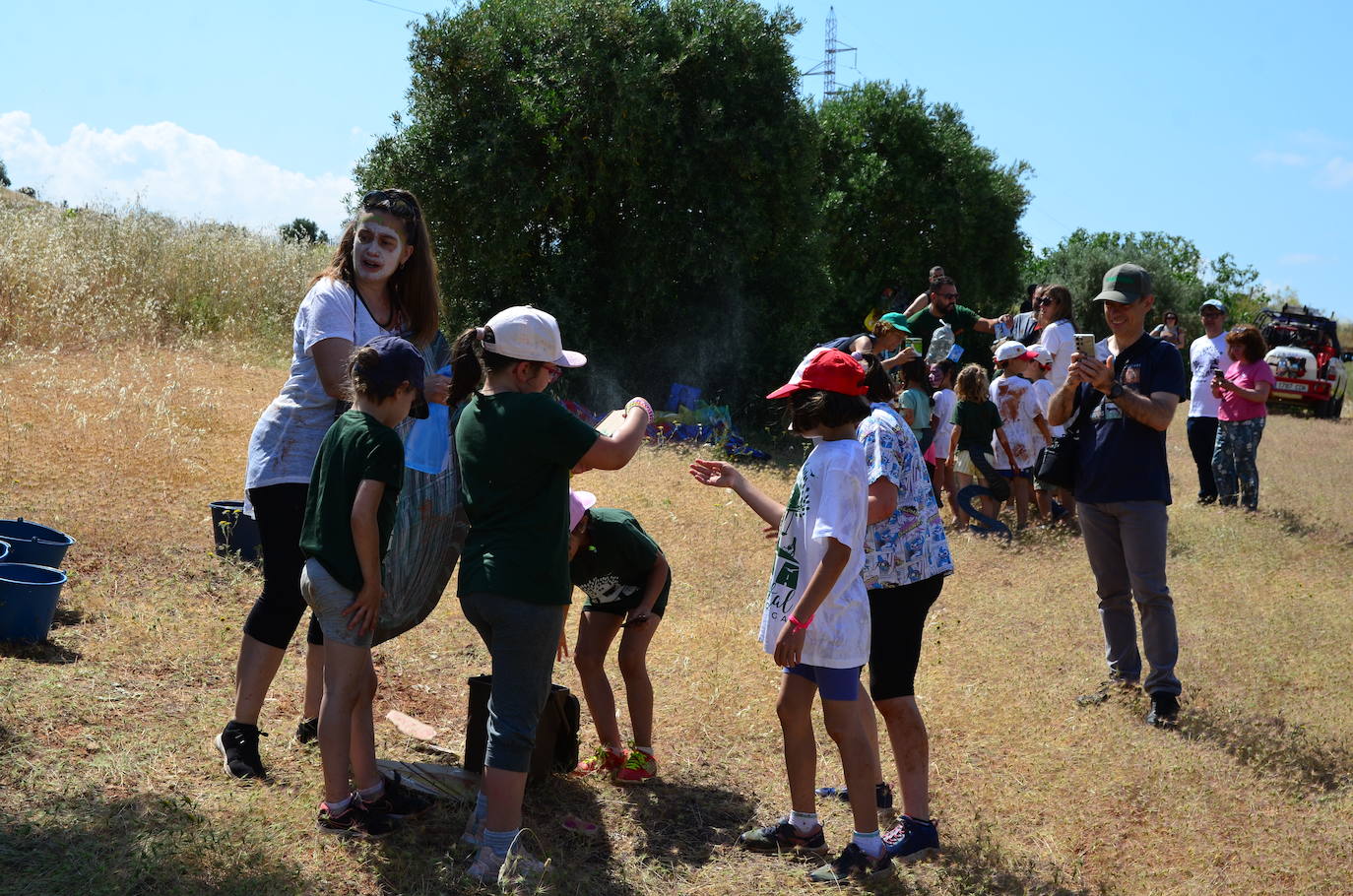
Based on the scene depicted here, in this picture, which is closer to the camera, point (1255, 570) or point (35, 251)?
point (1255, 570)

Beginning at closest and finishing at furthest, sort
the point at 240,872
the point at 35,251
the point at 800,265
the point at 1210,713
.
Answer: the point at 240,872 → the point at 1210,713 → the point at 35,251 → the point at 800,265

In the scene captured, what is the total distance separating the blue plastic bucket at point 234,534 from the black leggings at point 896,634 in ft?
14.4

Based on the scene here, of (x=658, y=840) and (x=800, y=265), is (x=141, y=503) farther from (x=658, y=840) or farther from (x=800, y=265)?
(x=800, y=265)

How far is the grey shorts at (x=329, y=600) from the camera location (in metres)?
3.48

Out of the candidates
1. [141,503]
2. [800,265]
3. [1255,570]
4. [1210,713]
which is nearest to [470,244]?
[800,265]

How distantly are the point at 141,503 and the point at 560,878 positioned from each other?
552cm

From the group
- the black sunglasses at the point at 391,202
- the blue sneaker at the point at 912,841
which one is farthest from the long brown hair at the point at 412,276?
the blue sneaker at the point at 912,841

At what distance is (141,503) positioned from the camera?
777 centimetres

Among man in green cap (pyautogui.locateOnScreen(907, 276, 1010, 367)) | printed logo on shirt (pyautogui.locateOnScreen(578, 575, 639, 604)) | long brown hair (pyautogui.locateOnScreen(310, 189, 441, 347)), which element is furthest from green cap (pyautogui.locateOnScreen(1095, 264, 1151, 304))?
man in green cap (pyautogui.locateOnScreen(907, 276, 1010, 367))

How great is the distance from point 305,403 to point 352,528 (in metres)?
0.76

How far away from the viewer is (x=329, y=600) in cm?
348

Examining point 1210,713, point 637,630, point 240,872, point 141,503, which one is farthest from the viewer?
point 141,503

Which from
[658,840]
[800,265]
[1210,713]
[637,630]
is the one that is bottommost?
[658,840]

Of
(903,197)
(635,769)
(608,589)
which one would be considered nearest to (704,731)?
(635,769)
